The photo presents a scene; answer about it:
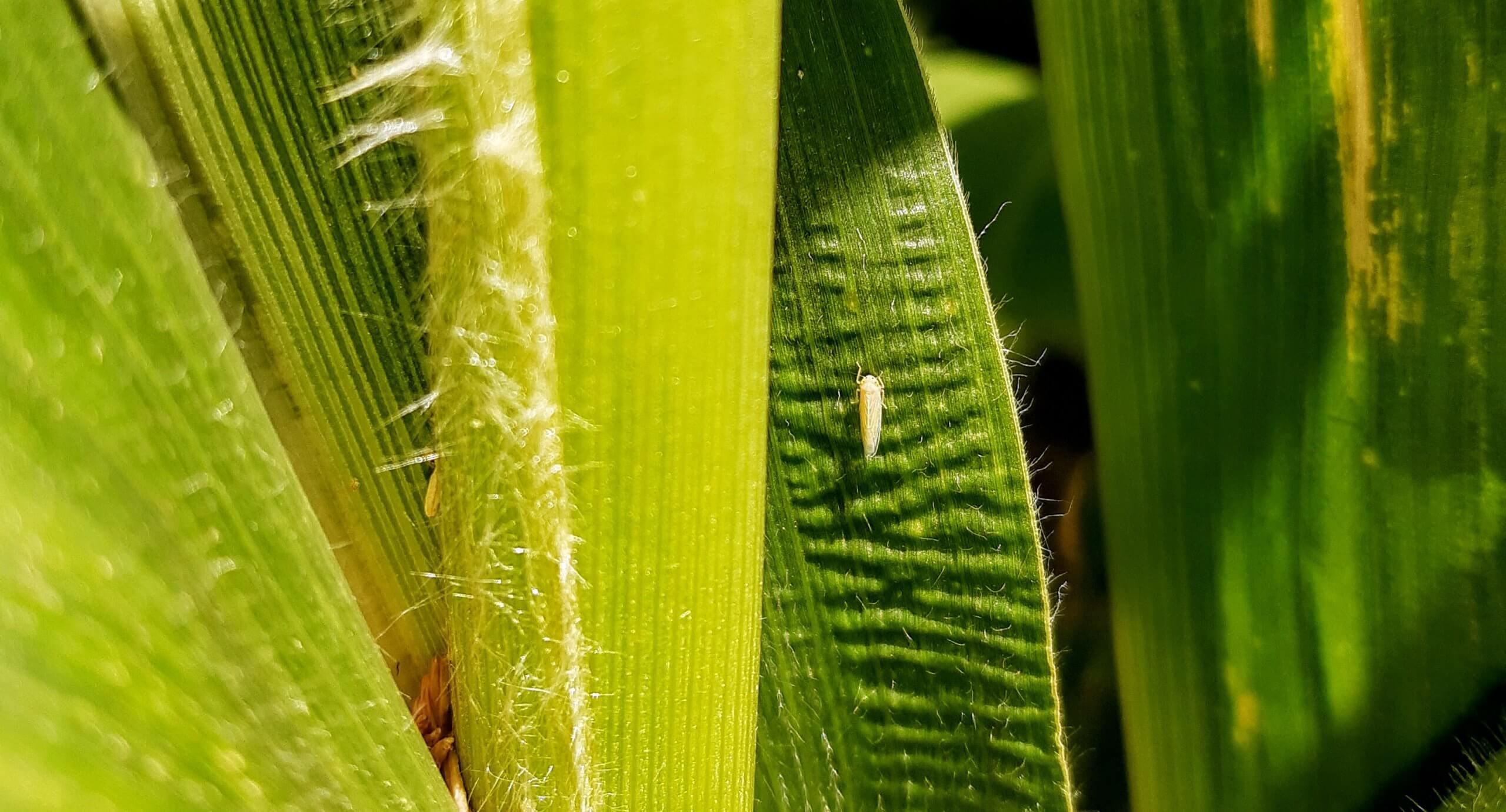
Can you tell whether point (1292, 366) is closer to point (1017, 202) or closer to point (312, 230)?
point (1017, 202)

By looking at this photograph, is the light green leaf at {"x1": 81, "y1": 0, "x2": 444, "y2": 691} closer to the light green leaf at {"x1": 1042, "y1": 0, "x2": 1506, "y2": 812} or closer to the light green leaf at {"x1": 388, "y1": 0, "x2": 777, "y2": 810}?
the light green leaf at {"x1": 388, "y1": 0, "x2": 777, "y2": 810}

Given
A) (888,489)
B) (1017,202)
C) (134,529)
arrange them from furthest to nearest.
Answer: (1017,202)
(888,489)
(134,529)

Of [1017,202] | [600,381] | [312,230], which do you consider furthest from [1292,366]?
[312,230]

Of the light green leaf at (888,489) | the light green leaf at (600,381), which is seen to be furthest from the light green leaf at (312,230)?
the light green leaf at (888,489)

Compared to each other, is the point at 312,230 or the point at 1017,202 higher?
the point at 312,230

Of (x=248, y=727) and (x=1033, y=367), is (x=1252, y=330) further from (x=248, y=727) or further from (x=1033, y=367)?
(x=248, y=727)

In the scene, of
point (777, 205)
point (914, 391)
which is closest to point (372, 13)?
point (777, 205)
